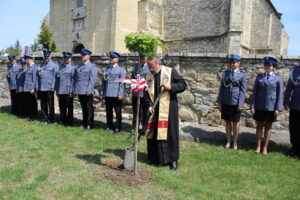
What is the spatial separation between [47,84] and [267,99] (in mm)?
6106

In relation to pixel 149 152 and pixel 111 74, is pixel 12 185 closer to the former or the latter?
pixel 149 152

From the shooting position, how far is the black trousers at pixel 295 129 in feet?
17.5

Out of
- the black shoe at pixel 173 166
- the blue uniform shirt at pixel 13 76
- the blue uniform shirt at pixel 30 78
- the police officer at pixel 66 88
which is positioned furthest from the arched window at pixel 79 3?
the black shoe at pixel 173 166

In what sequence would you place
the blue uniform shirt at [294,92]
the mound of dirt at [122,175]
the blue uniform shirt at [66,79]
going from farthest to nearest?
the blue uniform shirt at [66,79] → the blue uniform shirt at [294,92] → the mound of dirt at [122,175]

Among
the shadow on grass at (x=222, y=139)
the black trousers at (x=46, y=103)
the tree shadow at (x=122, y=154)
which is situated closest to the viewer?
the tree shadow at (x=122, y=154)

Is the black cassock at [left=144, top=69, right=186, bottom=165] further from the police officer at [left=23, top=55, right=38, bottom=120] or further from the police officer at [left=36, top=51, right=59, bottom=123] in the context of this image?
the police officer at [left=23, top=55, right=38, bottom=120]

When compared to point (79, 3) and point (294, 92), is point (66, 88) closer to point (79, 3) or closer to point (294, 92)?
point (294, 92)

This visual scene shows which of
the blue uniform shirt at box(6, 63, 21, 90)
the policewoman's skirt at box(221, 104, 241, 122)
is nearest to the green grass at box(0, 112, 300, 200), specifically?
the policewoman's skirt at box(221, 104, 241, 122)

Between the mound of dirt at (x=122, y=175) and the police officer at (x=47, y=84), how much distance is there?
13.8ft

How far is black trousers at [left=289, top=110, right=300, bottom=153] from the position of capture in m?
5.33

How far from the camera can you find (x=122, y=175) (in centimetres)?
403

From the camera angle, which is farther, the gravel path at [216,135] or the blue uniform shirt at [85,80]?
the blue uniform shirt at [85,80]

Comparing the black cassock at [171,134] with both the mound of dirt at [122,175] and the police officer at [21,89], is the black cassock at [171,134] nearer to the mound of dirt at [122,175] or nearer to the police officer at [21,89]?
the mound of dirt at [122,175]

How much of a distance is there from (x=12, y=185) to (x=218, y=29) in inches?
783
